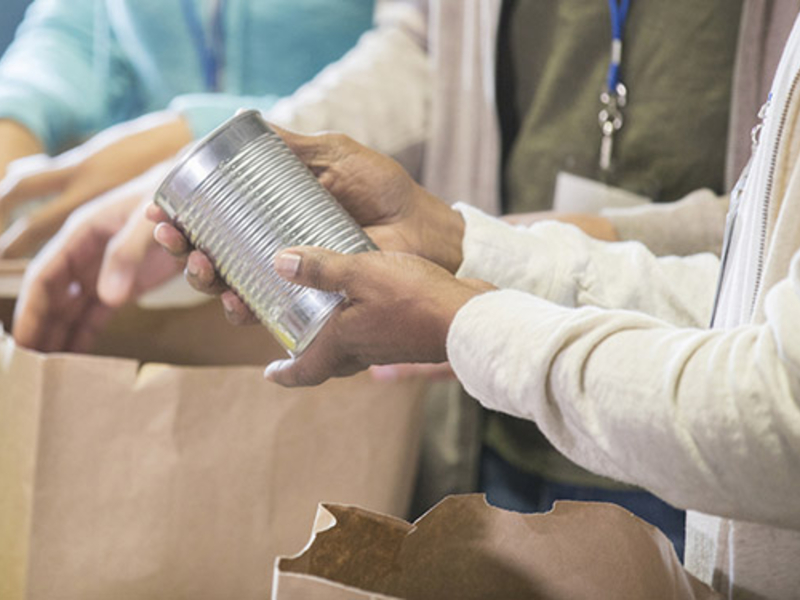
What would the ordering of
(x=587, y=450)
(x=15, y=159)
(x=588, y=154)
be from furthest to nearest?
(x=15, y=159)
(x=588, y=154)
(x=587, y=450)

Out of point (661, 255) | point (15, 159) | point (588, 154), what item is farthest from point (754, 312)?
point (15, 159)

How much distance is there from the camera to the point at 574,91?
1100 millimetres

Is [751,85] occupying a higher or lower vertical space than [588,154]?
higher

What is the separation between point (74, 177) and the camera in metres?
1.10

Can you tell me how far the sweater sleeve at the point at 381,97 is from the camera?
1.18m

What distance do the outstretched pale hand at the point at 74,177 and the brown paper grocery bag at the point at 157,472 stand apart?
0.86 ft

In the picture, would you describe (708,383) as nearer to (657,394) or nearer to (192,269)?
(657,394)

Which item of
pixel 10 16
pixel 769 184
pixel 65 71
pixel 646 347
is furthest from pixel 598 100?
pixel 10 16

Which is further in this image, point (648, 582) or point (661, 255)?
point (661, 255)

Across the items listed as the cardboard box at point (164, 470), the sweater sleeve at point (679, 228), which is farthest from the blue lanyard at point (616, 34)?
the cardboard box at point (164, 470)

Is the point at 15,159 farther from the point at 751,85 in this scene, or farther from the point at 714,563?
the point at 714,563

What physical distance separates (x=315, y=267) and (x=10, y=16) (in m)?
1.41

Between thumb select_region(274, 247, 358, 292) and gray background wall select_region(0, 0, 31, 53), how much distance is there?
139 cm

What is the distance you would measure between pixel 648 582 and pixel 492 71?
0.64m
